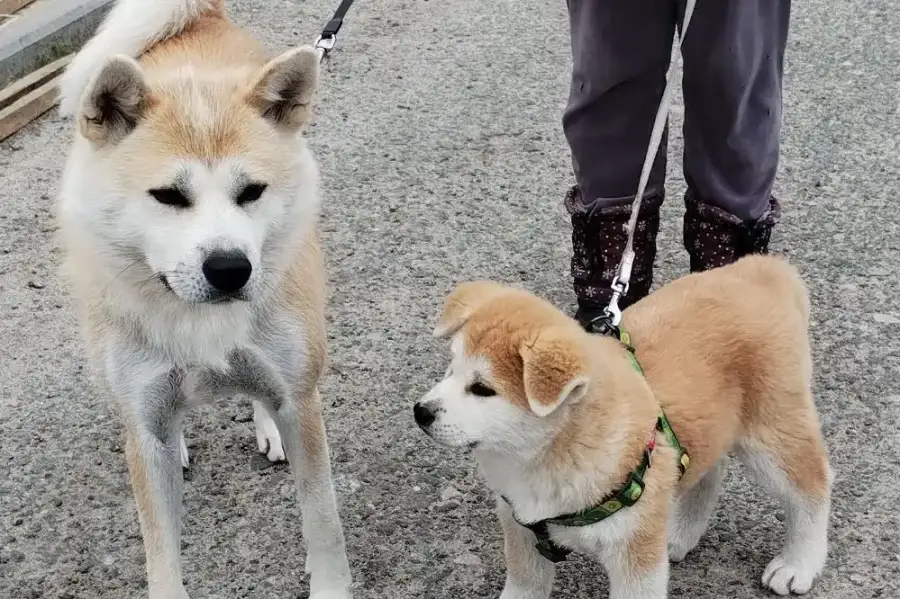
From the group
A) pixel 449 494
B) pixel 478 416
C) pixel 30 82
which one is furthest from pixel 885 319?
pixel 30 82

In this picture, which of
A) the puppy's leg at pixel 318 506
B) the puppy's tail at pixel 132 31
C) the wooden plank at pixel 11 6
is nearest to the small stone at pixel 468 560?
the puppy's leg at pixel 318 506

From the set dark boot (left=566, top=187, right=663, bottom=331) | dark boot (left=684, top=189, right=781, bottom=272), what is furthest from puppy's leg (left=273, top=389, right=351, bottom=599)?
dark boot (left=684, top=189, right=781, bottom=272)

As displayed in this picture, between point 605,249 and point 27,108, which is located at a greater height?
point 605,249

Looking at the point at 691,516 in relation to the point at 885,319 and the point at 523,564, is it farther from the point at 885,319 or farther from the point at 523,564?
the point at 885,319

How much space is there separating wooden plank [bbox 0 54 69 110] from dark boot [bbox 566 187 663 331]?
312 cm

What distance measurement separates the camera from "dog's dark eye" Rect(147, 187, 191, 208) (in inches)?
88.8

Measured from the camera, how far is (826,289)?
4.02 m

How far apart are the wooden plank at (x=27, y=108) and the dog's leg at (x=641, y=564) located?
392 centimetres

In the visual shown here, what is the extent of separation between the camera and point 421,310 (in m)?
3.96

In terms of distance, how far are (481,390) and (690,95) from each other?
1.50 m

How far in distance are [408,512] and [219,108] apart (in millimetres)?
1347

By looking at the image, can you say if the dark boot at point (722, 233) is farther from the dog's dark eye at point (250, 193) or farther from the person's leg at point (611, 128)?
the dog's dark eye at point (250, 193)

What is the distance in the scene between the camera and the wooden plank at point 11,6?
5610 mm

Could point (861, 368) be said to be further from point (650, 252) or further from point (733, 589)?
point (733, 589)
